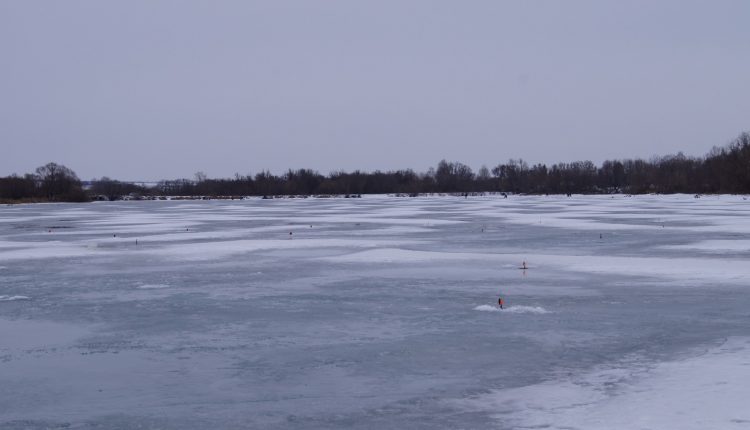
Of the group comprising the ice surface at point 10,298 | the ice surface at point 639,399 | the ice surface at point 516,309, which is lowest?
the ice surface at point 639,399

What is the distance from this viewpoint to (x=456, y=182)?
13225 cm

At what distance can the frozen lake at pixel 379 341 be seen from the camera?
19.5 ft

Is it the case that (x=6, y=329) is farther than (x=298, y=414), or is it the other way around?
(x=6, y=329)

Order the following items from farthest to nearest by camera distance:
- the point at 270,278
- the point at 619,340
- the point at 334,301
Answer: the point at 270,278
the point at 334,301
the point at 619,340

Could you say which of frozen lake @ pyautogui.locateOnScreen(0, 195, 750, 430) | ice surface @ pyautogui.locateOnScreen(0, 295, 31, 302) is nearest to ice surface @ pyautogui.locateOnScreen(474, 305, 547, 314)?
frozen lake @ pyautogui.locateOnScreen(0, 195, 750, 430)

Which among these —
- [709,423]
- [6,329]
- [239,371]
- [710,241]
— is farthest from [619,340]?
[710,241]

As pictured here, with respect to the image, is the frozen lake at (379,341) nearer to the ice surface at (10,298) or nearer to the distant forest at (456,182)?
the ice surface at (10,298)

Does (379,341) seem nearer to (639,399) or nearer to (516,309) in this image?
(516,309)

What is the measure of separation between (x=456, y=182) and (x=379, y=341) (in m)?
125

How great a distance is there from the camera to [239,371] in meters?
7.21

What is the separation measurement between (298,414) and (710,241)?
16.6m

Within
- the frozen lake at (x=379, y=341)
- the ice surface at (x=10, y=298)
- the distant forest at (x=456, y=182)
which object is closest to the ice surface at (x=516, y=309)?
the frozen lake at (x=379, y=341)

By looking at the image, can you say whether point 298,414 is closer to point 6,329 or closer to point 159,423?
point 159,423

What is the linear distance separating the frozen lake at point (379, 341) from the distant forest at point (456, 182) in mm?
67287
